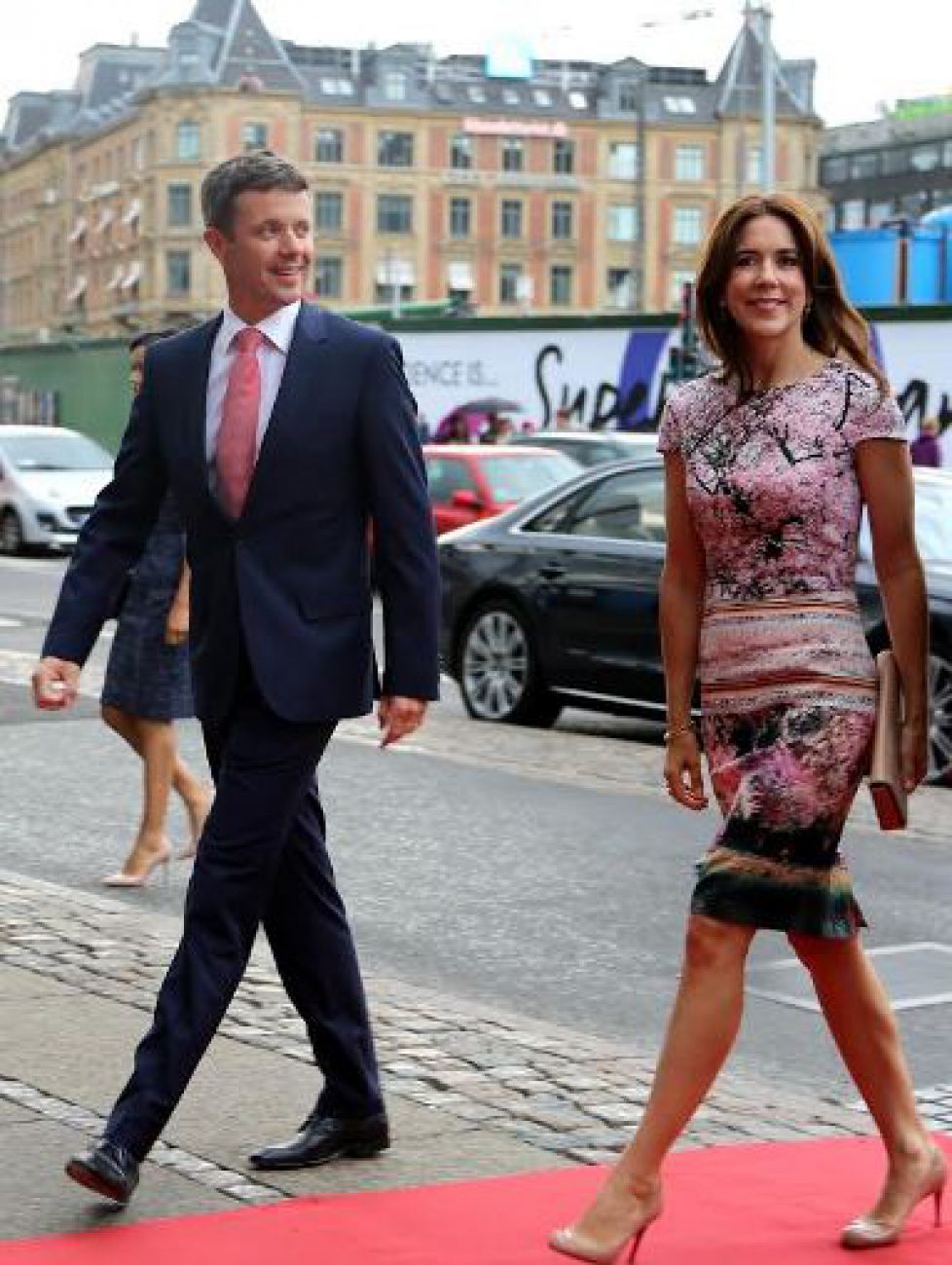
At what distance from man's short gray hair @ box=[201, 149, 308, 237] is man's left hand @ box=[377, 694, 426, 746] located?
87cm

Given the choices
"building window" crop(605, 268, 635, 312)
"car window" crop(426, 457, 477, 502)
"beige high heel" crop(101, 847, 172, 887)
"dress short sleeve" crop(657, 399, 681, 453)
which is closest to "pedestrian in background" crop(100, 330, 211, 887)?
"beige high heel" crop(101, 847, 172, 887)

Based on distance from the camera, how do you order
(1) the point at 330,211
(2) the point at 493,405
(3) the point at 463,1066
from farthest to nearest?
1. (1) the point at 330,211
2. (2) the point at 493,405
3. (3) the point at 463,1066

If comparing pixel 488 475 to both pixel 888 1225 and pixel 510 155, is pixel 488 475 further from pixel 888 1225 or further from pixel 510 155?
pixel 510 155

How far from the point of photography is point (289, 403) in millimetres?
4844

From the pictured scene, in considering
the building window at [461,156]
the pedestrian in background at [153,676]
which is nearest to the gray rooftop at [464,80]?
the building window at [461,156]

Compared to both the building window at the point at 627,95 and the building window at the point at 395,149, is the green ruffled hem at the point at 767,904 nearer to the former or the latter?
the building window at the point at 395,149

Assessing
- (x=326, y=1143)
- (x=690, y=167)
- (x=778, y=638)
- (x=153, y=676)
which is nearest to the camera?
(x=778, y=638)

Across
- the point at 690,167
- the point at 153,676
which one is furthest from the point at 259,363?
the point at 690,167

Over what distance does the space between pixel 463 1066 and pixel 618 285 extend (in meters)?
131

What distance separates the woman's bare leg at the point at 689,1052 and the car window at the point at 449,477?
20745 millimetres

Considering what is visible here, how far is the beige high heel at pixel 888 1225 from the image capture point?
450cm

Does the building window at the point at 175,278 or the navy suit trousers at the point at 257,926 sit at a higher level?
the building window at the point at 175,278

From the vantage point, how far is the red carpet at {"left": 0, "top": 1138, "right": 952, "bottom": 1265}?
444 cm

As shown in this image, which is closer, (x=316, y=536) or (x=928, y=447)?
(x=316, y=536)
